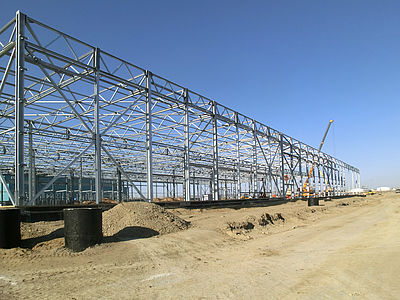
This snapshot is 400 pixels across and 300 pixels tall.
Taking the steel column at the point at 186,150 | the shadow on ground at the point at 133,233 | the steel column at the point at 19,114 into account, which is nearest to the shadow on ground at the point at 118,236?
the shadow on ground at the point at 133,233

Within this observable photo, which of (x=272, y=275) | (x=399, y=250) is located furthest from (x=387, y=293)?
(x=399, y=250)

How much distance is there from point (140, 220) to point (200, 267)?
4.51 meters

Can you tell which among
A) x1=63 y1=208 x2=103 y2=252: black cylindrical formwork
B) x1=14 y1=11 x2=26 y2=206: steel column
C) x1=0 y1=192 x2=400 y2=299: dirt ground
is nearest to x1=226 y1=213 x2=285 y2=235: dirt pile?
x1=0 y1=192 x2=400 y2=299: dirt ground

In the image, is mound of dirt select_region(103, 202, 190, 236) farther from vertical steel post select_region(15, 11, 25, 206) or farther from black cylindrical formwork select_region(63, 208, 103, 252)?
vertical steel post select_region(15, 11, 25, 206)

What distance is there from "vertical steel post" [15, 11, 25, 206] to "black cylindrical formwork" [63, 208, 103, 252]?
4.98m

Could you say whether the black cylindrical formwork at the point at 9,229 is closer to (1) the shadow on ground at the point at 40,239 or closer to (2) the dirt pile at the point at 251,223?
(1) the shadow on ground at the point at 40,239

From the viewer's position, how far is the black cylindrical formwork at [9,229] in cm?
819

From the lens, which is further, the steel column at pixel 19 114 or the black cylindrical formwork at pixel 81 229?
the steel column at pixel 19 114

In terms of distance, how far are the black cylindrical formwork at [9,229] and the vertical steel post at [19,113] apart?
3788mm

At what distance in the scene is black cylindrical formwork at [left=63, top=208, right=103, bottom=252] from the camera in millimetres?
8047

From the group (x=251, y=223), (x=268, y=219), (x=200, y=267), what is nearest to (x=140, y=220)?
(x=200, y=267)

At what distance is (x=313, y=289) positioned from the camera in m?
5.23

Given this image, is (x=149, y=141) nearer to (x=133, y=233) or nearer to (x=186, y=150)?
A: (x=186, y=150)

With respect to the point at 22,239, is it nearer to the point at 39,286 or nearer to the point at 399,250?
the point at 39,286
